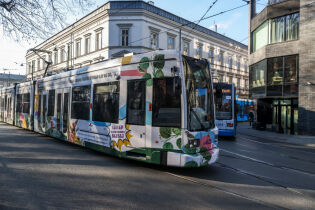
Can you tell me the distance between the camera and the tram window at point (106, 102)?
23.6 ft

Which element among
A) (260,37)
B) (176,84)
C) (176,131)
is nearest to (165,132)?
(176,131)

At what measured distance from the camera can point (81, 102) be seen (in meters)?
8.91

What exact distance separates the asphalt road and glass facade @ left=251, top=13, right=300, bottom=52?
14.4 meters

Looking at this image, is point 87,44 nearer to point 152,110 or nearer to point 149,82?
point 149,82

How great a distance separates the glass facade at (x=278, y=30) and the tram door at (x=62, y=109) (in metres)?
17.0

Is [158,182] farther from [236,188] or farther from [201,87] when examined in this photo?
[201,87]

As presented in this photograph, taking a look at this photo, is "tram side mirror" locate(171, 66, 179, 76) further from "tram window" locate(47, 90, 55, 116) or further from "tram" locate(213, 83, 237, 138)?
"tram" locate(213, 83, 237, 138)

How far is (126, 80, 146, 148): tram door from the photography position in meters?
6.36

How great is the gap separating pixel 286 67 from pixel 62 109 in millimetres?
16578

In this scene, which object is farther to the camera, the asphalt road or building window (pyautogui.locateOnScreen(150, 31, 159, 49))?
building window (pyautogui.locateOnScreen(150, 31, 159, 49))

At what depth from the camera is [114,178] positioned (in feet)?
18.4

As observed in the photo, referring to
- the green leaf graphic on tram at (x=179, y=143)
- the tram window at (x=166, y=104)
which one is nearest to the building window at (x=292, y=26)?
the tram window at (x=166, y=104)

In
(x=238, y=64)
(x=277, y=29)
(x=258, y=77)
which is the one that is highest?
(x=238, y=64)

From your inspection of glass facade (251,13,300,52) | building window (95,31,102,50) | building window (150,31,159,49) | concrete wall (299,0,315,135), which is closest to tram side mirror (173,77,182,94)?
concrete wall (299,0,315,135)
